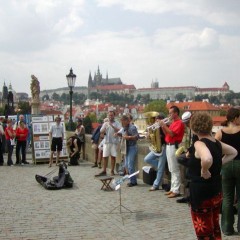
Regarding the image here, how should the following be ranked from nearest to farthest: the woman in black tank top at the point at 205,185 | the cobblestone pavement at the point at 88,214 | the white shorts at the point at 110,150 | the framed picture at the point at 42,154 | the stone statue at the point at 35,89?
the woman in black tank top at the point at 205,185
the cobblestone pavement at the point at 88,214
the white shorts at the point at 110,150
the framed picture at the point at 42,154
the stone statue at the point at 35,89

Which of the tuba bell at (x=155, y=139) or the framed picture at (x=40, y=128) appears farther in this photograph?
the framed picture at (x=40, y=128)

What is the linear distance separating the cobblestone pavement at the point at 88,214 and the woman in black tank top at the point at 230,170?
0.30 metres

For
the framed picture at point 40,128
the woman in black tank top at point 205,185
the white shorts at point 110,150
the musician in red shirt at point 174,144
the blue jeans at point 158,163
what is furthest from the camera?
the framed picture at point 40,128

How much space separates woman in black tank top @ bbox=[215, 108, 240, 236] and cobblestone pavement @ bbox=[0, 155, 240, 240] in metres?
0.30

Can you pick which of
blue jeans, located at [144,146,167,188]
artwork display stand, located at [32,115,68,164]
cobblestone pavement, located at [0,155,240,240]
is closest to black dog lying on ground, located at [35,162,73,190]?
cobblestone pavement, located at [0,155,240,240]

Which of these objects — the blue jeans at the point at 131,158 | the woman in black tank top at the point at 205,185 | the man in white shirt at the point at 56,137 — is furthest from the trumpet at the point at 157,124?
the man in white shirt at the point at 56,137

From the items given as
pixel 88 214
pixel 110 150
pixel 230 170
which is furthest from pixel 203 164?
pixel 110 150

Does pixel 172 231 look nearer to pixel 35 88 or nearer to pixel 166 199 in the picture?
pixel 166 199

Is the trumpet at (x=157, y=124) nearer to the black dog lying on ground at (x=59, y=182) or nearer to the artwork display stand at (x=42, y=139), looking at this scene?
the black dog lying on ground at (x=59, y=182)

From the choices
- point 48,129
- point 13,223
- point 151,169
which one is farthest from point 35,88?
point 13,223

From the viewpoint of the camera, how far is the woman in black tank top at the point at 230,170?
6086mm

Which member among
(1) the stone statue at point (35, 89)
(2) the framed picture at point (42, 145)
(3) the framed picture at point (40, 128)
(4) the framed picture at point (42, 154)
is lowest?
(4) the framed picture at point (42, 154)

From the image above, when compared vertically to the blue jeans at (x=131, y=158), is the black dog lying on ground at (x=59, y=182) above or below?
below

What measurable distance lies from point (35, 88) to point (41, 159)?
44.6ft
